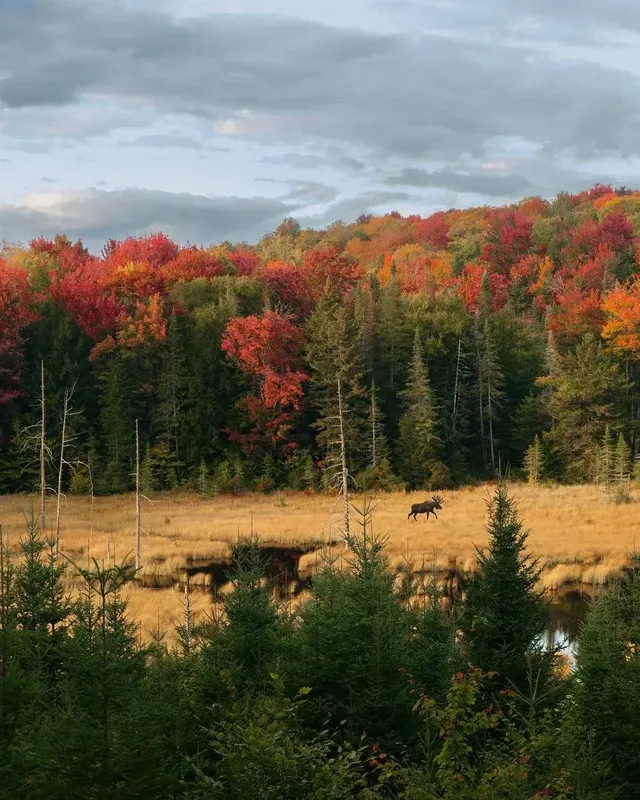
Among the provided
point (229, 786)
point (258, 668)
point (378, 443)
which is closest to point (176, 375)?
point (378, 443)

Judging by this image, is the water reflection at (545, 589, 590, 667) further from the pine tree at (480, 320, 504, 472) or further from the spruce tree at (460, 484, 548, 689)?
the pine tree at (480, 320, 504, 472)

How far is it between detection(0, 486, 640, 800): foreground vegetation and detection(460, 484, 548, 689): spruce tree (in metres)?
0.03

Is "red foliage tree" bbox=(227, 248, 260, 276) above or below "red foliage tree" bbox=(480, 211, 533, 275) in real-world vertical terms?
below

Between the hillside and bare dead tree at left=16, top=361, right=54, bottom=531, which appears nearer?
bare dead tree at left=16, top=361, right=54, bottom=531

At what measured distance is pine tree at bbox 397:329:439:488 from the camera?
5016cm

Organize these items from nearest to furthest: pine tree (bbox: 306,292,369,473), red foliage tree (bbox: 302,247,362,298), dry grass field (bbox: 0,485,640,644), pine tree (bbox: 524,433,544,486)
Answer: dry grass field (bbox: 0,485,640,644), pine tree (bbox: 524,433,544,486), pine tree (bbox: 306,292,369,473), red foliage tree (bbox: 302,247,362,298)

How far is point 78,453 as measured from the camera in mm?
48031

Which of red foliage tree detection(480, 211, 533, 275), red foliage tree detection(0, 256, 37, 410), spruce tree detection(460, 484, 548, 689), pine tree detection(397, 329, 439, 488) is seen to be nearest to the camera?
spruce tree detection(460, 484, 548, 689)

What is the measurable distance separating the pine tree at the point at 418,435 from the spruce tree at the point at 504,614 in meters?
35.9

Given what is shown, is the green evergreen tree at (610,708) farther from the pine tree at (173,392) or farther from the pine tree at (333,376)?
the pine tree at (173,392)

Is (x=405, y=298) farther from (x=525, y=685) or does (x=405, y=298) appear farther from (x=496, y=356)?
(x=525, y=685)

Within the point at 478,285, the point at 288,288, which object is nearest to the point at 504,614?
the point at 288,288

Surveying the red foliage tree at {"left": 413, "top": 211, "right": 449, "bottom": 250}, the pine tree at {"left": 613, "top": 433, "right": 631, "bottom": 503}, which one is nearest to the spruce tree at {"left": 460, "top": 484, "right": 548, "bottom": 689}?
the pine tree at {"left": 613, "top": 433, "right": 631, "bottom": 503}

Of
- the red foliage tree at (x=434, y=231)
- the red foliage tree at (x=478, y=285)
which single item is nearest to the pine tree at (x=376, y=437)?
the red foliage tree at (x=478, y=285)
